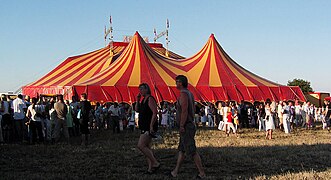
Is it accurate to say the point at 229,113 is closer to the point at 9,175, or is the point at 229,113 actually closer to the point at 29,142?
the point at 29,142

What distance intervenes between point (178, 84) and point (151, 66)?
45.9 ft

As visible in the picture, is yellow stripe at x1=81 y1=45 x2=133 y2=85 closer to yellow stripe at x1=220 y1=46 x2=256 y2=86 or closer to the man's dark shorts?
yellow stripe at x1=220 y1=46 x2=256 y2=86

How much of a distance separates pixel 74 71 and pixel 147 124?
1806 centimetres

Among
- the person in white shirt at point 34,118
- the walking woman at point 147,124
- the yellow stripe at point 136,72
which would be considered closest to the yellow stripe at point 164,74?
the yellow stripe at point 136,72

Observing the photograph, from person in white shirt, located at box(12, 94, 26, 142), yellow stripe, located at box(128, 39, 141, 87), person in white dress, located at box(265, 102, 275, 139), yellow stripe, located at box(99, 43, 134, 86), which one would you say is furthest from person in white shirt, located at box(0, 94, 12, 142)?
yellow stripe, located at box(128, 39, 141, 87)

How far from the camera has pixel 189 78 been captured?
19.4 m

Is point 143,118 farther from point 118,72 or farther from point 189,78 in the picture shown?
point 189,78

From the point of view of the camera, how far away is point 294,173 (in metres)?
5.59

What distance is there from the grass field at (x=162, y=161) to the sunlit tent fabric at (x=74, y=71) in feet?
35.4

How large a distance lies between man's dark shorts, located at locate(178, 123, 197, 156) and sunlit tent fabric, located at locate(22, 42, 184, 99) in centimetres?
1390

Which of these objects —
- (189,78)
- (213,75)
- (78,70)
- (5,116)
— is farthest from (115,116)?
(78,70)

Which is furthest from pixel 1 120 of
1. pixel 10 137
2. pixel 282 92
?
pixel 282 92

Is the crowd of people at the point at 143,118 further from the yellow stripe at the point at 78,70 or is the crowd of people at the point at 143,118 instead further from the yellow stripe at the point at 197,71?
the yellow stripe at the point at 78,70

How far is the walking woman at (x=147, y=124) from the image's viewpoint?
5.74m
